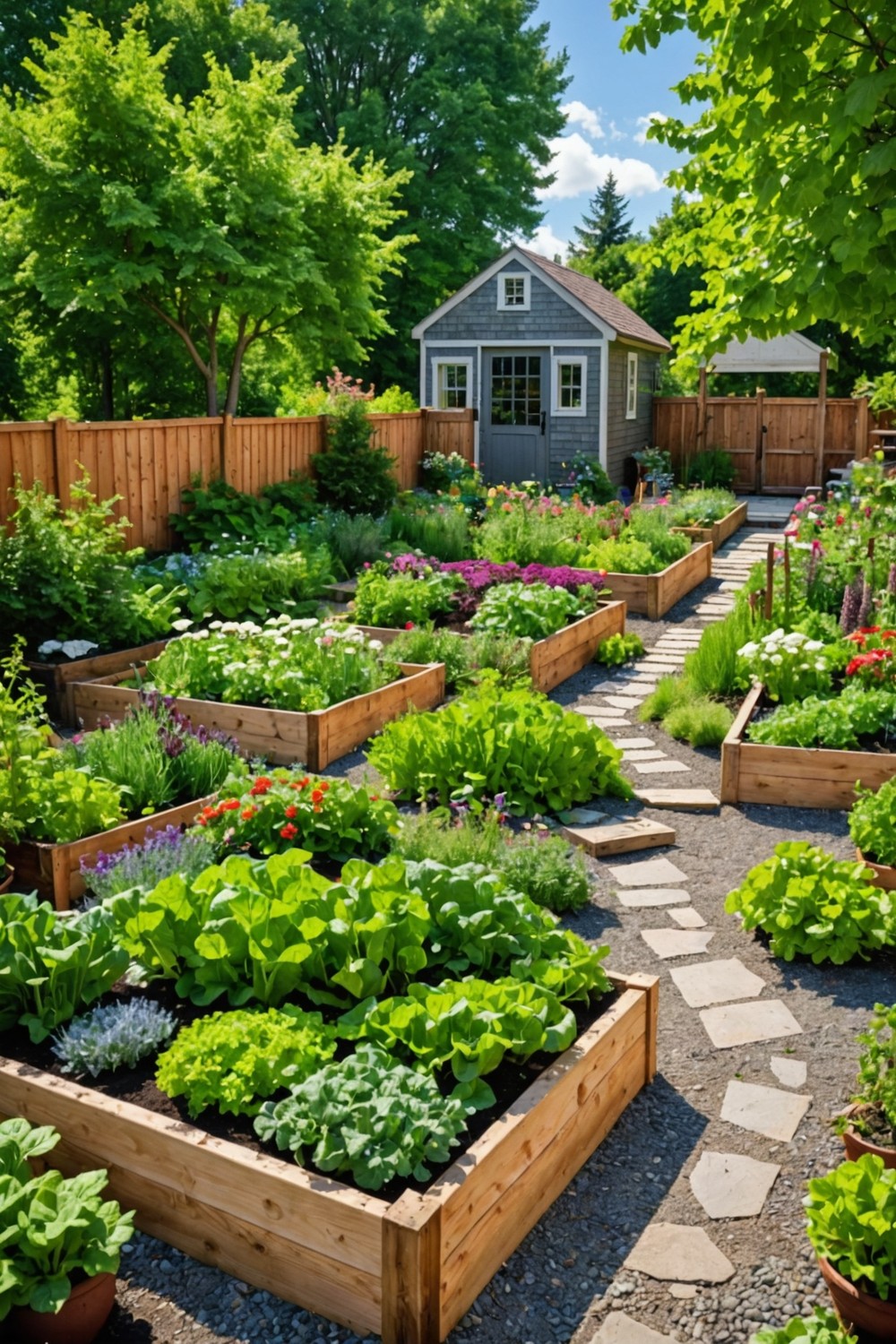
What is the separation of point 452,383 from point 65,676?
14.9m

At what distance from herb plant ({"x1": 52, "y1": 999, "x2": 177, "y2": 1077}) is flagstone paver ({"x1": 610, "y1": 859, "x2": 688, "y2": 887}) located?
259 cm

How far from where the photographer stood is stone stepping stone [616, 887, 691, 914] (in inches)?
213

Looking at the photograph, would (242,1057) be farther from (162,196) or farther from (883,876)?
(162,196)

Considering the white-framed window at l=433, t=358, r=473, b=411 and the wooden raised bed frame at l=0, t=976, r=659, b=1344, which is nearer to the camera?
the wooden raised bed frame at l=0, t=976, r=659, b=1344

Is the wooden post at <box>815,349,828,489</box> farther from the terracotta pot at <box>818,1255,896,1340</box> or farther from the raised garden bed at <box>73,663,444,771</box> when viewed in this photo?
the terracotta pot at <box>818,1255,896,1340</box>

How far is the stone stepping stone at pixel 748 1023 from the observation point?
427cm

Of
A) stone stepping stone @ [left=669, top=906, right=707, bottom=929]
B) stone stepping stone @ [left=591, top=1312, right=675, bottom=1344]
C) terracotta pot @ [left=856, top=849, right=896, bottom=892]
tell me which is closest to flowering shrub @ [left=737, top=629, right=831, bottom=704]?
terracotta pot @ [left=856, top=849, right=896, bottom=892]

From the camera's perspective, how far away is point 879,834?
527 centimetres

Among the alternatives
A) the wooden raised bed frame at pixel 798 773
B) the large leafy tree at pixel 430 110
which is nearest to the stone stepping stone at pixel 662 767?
the wooden raised bed frame at pixel 798 773

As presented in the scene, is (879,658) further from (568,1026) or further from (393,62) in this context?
(393,62)

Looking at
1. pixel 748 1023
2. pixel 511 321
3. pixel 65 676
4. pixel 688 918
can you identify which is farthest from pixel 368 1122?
pixel 511 321

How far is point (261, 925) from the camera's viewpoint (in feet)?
12.4

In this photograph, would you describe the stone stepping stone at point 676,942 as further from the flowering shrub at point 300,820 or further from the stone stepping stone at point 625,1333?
the stone stepping stone at point 625,1333

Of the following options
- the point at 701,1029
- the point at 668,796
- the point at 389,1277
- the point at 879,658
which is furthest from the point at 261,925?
the point at 879,658
